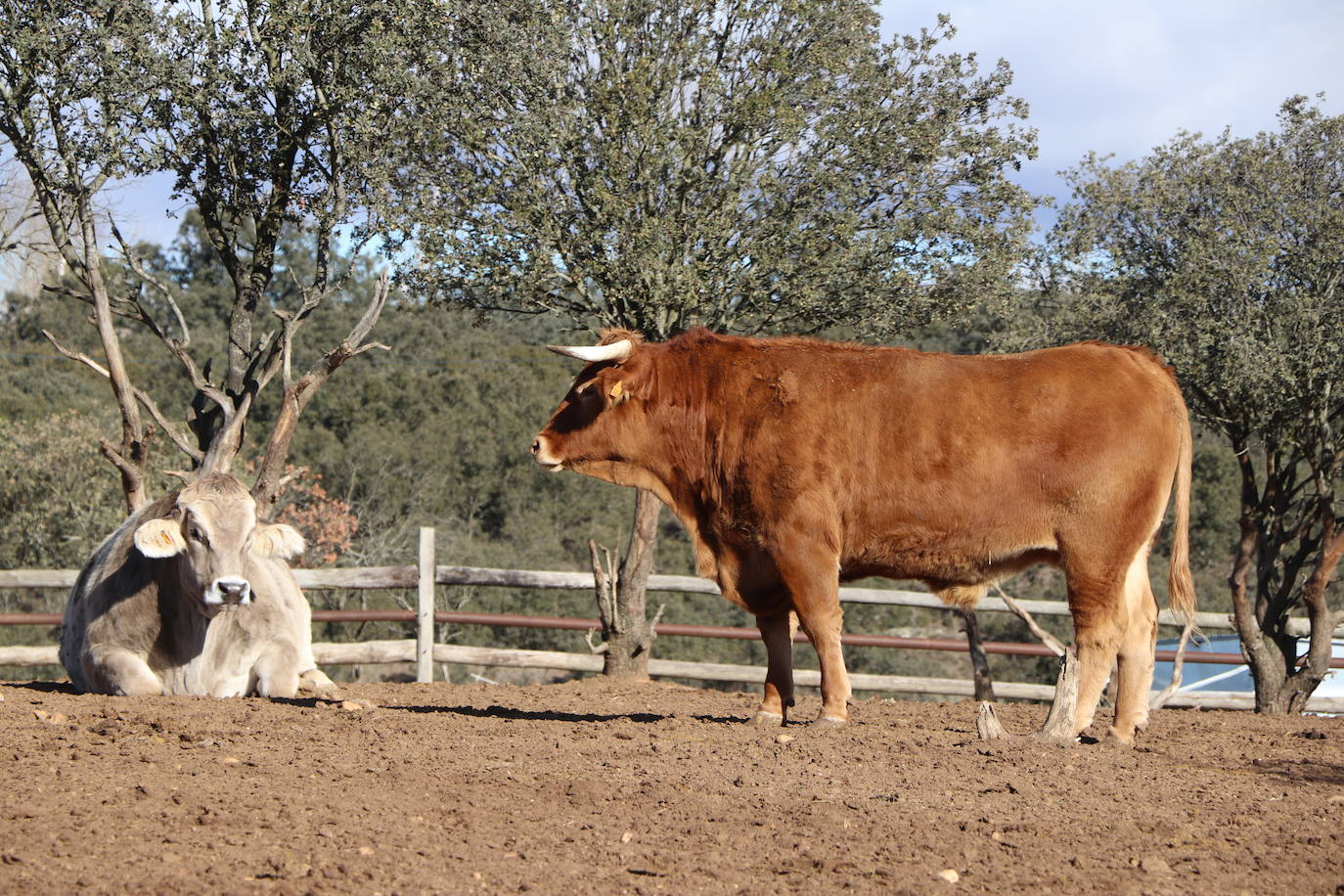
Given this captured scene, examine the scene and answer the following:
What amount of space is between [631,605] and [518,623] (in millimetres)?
1557

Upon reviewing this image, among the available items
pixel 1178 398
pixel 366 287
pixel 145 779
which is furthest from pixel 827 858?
pixel 366 287

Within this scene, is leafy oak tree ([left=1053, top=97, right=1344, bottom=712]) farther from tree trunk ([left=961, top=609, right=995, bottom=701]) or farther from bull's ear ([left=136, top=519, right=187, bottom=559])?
bull's ear ([left=136, top=519, right=187, bottom=559])

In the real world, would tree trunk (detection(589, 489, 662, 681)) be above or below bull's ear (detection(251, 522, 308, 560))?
below

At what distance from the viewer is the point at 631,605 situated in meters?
11.1

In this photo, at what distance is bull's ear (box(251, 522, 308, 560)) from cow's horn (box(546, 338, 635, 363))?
258cm

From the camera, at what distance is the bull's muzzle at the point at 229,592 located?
7.34 meters

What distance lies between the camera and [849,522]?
641cm

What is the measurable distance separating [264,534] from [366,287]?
3365cm

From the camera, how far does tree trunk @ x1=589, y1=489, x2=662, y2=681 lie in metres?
10.8

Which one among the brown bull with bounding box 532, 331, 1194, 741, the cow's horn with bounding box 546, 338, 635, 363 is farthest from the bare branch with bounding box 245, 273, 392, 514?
the brown bull with bounding box 532, 331, 1194, 741

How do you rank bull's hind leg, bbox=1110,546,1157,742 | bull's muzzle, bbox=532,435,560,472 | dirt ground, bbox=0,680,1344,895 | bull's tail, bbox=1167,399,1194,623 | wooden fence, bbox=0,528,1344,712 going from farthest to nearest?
Answer: wooden fence, bbox=0,528,1344,712
bull's muzzle, bbox=532,435,560,472
bull's tail, bbox=1167,399,1194,623
bull's hind leg, bbox=1110,546,1157,742
dirt ground, bbox=0,680,1344,895

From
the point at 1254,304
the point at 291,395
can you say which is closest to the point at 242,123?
the point at 291,395

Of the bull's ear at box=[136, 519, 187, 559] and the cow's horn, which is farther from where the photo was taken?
the bull's ear at box=[136, 519, 187, 559]

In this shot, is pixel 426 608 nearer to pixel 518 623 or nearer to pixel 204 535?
pixel 518 623
